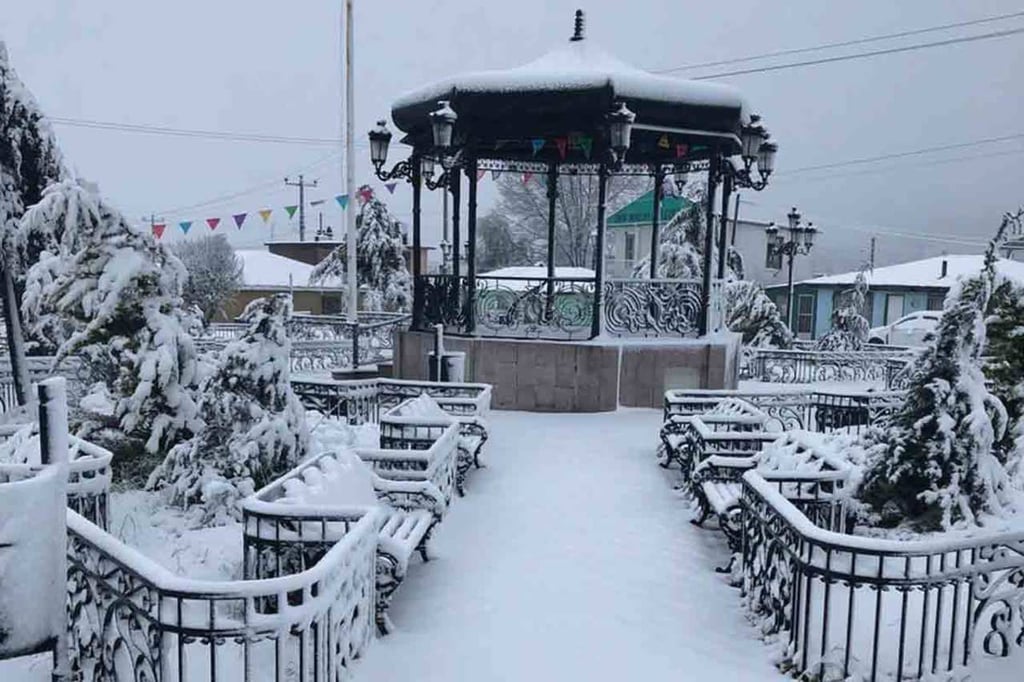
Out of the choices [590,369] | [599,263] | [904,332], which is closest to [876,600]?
[590,369]

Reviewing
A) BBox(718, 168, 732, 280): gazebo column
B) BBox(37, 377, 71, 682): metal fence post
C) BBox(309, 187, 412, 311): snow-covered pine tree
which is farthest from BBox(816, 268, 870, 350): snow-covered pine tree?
BBox(37, 377, 71, 682): metal fence post

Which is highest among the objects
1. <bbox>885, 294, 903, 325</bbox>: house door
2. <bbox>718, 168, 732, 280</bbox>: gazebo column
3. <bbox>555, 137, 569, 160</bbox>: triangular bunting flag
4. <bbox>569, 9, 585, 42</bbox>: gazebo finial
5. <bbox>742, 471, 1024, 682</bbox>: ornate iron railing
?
<bbox>569, 9, 585, 42</bbox>: gazebo finial

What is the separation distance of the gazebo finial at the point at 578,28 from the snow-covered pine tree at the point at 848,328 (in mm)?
11699

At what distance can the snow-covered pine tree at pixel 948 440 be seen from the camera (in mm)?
6086

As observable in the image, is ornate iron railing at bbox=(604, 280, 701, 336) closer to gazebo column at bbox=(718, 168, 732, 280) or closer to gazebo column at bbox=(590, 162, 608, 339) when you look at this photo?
gazebo column at bbox=(590, 162, 608, 339)

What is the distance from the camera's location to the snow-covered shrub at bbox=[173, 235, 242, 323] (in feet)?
105

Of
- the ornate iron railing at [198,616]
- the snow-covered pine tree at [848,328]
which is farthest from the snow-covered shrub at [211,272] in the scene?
the ornate iron railing at [198,616]

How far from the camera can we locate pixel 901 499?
21.0 ft

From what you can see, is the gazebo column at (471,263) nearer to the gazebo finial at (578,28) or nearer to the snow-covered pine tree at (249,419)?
the gazebo finial at (578,28)

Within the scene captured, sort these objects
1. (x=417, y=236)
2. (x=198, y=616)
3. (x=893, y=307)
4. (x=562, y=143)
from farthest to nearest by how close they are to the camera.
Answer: (x=893, y=307), (x=417, y=236), (x=562, y=143), (x=198, y=616)

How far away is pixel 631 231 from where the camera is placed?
41594mm

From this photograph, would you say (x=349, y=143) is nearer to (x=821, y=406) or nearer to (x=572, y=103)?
(x=572, y=103)

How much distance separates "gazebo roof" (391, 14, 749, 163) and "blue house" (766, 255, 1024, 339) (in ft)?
90.9

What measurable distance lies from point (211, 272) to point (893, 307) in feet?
106
